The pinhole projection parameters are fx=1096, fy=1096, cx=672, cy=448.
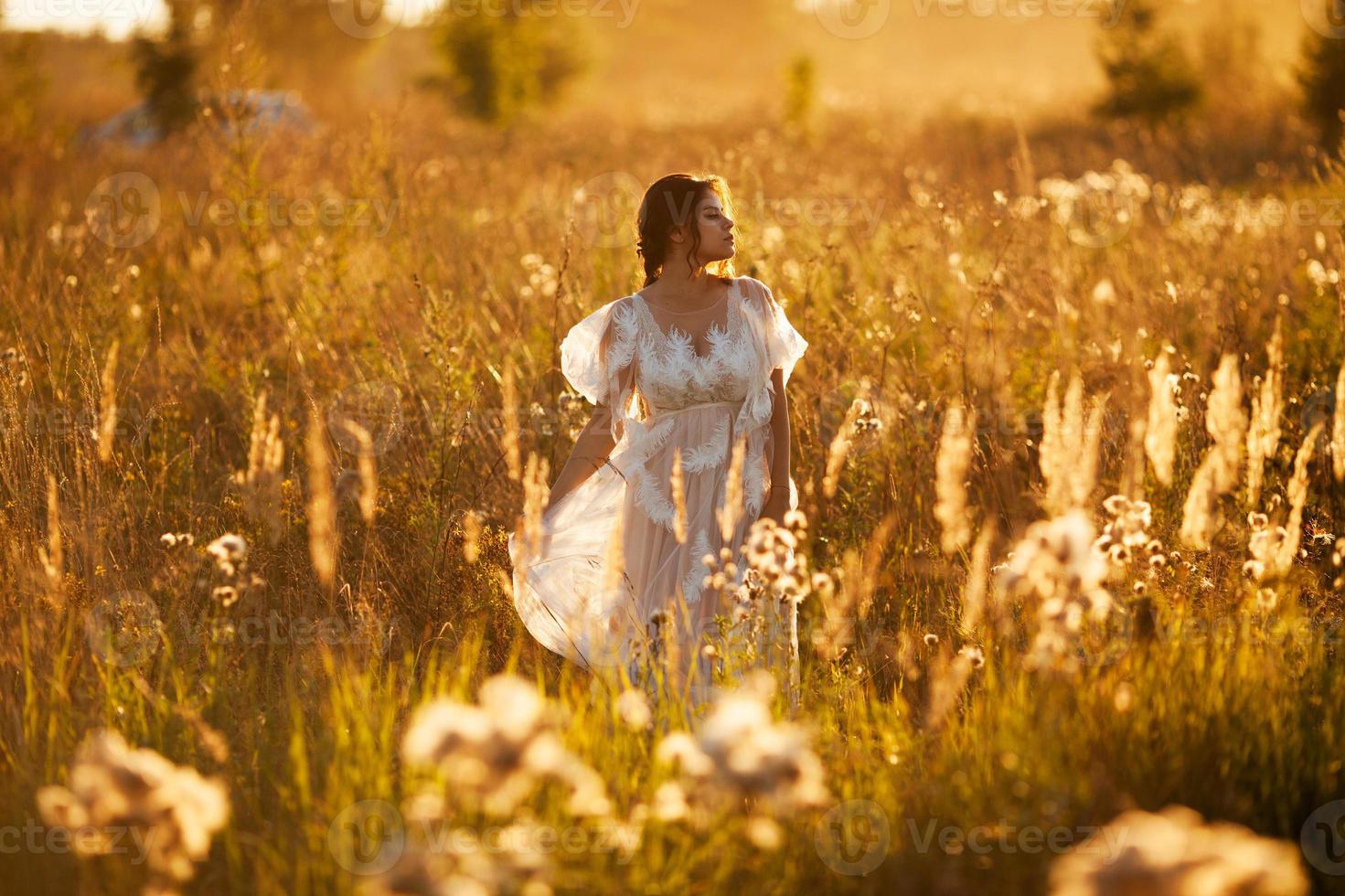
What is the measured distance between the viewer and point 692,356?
11.9 feet

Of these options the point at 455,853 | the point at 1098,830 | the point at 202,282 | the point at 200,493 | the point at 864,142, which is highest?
the point at 864,142

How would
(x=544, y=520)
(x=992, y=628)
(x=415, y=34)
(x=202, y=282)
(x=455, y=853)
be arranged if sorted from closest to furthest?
(x=455, y=853)
(x=992, y=628)
(x=544, y=520)
(x=202, y=282)
(x=415, y=34)

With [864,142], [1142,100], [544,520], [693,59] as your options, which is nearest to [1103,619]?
[544,520]

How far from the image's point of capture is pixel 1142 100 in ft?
59.3

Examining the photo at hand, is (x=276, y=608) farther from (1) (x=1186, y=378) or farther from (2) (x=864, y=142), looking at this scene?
(2) (x=864, y=142)

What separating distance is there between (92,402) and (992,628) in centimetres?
314

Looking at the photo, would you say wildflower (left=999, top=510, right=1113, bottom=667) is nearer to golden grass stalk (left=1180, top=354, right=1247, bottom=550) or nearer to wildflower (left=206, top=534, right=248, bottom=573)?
golden grass stalk (left=1180, top=354, right=1247, bottom=550)

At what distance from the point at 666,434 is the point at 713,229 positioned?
70 cm
